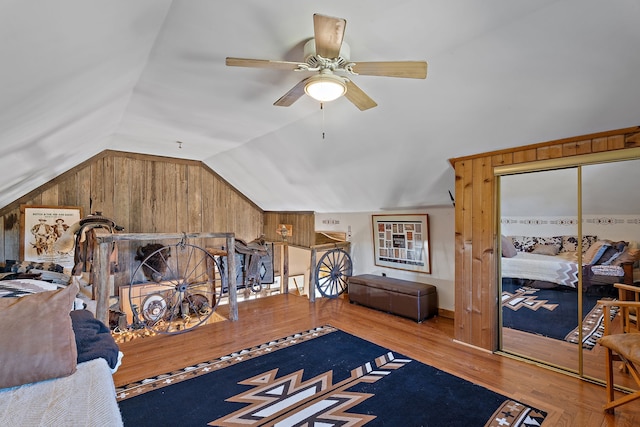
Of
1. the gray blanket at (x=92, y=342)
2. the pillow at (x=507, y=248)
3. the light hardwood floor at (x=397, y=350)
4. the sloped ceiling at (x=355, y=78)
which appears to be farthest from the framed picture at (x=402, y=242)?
the gray blanket at (x=92, y=342)

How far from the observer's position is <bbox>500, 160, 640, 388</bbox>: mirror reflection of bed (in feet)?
9.32

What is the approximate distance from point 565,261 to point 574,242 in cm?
23

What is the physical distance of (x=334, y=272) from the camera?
5.90 m

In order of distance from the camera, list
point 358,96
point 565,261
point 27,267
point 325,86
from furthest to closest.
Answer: point 27,267
point 565,261
point 358,96
point 325,86

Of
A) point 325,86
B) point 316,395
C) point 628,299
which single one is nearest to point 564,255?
point 628,299

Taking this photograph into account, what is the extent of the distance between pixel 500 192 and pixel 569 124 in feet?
3.07

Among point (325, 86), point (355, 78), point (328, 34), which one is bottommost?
point (325, 86)

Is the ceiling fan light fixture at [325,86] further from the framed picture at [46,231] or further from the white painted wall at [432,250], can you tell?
the framed picture at [46,231]

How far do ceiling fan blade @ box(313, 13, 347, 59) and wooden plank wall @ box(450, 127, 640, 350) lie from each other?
233 cm

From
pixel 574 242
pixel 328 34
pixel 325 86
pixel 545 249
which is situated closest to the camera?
pixel 328 34

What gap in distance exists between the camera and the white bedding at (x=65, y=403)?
1.31 metres

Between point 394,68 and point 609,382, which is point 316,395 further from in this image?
point 394,68

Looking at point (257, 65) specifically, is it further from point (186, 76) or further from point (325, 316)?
point (325, 316)

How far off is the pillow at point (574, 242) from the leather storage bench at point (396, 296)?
189cm
